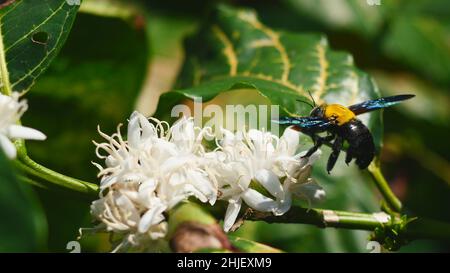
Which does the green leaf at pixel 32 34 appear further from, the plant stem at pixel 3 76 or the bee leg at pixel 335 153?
the bee leg at pixel 335 153

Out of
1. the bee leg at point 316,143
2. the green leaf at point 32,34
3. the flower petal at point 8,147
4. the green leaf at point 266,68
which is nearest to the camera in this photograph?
the flower petal at point 8,147

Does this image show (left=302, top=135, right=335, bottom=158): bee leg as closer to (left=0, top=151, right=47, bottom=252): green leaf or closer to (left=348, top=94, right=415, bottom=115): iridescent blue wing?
(left=348, top=94, right=415, bottom=115): iridescent blue wing

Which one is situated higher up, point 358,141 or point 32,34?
point 32,34

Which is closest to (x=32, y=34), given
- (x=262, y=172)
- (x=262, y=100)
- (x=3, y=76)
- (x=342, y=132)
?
(x=3, y=76)

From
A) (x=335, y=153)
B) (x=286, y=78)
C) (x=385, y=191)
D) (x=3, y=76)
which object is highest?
(x=3, y=76)

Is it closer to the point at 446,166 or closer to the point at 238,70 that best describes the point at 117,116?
the point at 238,70

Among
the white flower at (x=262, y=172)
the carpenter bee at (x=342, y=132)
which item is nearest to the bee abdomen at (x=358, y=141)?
the carpenter bee at (x=342, y=132)

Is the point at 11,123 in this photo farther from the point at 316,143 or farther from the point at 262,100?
the point at 262,100

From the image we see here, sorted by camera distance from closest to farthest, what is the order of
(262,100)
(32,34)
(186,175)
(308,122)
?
(186,175) < (308,122) < (32,34) < (262,100)
